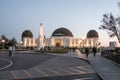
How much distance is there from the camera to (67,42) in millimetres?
168375

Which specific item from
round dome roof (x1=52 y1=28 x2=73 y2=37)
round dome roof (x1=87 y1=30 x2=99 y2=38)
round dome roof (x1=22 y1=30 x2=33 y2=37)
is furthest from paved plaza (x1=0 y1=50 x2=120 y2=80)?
round dome roof (x1=22 y1=30 x2=33 y2=37)

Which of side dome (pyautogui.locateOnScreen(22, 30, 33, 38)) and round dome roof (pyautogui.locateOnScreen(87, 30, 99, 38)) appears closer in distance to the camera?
round dome roof (pyautogui.locateOnScreen(87, 30, 99, 38))

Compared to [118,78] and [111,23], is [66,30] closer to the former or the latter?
[111,23]

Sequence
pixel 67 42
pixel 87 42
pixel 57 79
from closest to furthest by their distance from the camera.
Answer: pixel 57 79 < pixel 67 42 < pixel 87 42

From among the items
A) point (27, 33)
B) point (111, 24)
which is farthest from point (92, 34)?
point (111, 24)

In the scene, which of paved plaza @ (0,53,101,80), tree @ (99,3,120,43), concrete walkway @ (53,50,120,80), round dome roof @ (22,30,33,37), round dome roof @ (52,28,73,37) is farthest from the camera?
round dome roof @ (22,30,33,37)

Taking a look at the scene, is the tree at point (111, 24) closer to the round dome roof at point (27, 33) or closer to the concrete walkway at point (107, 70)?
the concrete walkway at point (107, 70)

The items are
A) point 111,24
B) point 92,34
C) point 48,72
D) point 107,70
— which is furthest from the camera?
point 92,34

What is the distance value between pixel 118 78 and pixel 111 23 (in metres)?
45.9

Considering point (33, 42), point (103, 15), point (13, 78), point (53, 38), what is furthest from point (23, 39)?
point (13, 78)

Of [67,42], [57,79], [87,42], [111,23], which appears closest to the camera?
[57,79]

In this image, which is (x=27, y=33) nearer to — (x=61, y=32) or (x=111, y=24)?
(x=61, y=32)

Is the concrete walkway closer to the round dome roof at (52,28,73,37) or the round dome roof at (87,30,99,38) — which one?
the round dome roof at (52,28,73,37)

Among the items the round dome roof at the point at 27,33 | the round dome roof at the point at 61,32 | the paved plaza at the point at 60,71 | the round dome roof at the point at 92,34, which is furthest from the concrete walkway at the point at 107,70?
the round dome roof at the point at 27,33
